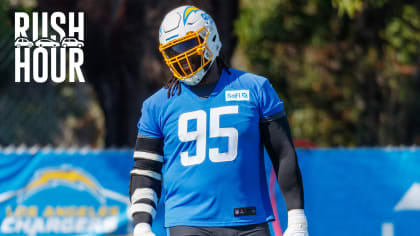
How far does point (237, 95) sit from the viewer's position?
377cm

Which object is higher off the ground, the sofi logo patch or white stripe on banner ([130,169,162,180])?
the sofi logo patch

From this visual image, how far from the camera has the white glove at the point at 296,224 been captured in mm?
3631

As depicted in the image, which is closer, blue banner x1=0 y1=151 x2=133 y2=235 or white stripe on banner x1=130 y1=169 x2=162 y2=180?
white stripe on banner x1=130 y1=169 x2=162 y2=180

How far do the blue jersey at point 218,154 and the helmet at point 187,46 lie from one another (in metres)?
0.13

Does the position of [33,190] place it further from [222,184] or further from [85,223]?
[222,184]

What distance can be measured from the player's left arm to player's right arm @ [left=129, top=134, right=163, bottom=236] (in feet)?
2.16

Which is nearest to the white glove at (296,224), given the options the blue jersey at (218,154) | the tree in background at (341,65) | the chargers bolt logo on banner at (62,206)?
the blue jersey at (218,154)

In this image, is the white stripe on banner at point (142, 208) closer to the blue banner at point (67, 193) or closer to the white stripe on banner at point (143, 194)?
the white stripe on banner at point (143, 194)

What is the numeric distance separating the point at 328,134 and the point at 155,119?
14.6 metres

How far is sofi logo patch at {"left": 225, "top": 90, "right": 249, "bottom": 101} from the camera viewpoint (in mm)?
3760

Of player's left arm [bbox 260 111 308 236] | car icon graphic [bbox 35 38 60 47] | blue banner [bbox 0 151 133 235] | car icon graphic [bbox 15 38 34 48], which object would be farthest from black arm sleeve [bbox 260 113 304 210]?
car icon graphic [bbox 15 38 34 48]

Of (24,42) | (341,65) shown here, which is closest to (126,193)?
(24,42)

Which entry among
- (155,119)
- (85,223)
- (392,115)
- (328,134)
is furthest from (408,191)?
(328,134)

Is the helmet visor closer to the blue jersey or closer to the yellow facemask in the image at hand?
the yellow facemask
